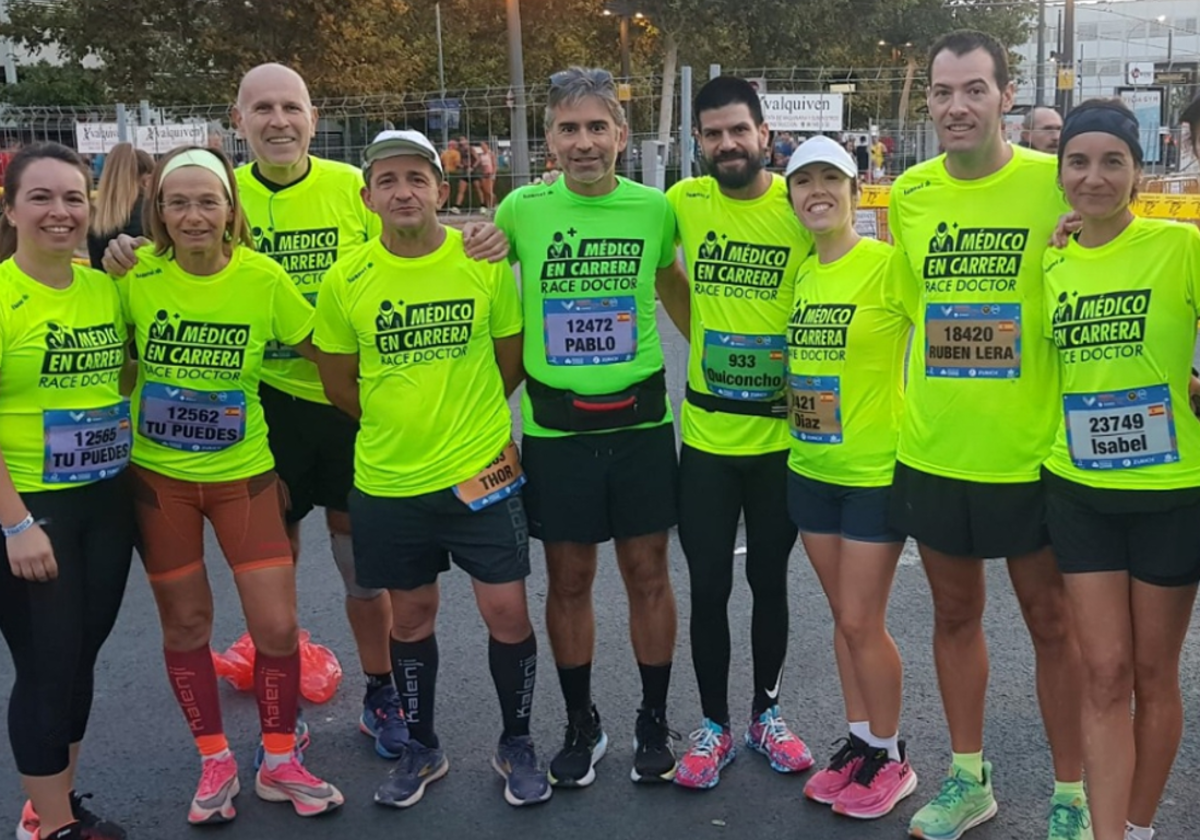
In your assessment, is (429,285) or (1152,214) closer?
(429,285)

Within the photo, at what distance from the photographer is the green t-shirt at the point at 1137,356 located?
2861 mm

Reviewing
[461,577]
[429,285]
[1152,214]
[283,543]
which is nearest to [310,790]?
[283,543]

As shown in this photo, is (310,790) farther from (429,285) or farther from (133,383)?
(429,285)

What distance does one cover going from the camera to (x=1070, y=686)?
3352 millimetres

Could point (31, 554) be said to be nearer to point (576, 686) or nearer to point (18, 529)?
point (18, 529)

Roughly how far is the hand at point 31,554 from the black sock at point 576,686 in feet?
5.45

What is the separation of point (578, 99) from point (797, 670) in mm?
2411

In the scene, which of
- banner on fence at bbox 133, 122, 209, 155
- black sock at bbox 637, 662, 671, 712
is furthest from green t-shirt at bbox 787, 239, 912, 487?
banner on fence at bbox 133, 122, 209, 155

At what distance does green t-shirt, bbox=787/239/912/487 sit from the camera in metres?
3.50

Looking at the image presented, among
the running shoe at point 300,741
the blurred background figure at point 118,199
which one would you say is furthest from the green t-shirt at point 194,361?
the blurred background figure at point 118,199

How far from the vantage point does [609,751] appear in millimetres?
4082

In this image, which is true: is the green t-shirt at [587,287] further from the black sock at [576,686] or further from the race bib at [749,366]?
the black sock at [576,686]

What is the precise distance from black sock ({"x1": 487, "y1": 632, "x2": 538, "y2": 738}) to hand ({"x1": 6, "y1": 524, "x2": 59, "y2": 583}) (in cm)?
135

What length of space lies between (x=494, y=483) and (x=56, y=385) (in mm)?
1306
